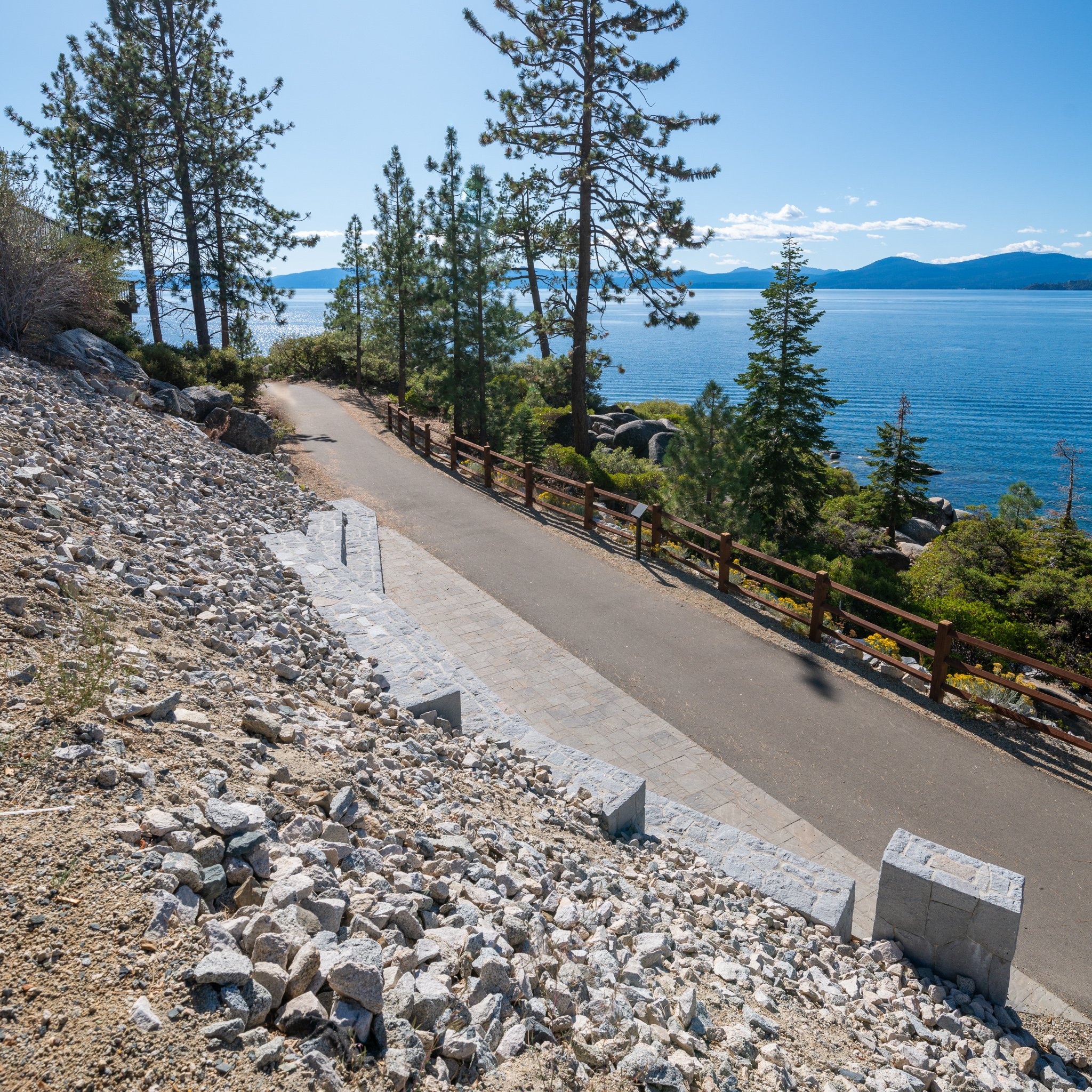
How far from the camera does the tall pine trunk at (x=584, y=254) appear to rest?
18906 millimetres

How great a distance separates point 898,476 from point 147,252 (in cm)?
2742

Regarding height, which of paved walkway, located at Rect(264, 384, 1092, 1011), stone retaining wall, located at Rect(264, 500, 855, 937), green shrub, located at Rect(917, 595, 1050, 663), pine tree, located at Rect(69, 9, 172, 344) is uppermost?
pine tree, located at Rect(69, 9, 172, 344)

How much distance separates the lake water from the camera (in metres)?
41.4

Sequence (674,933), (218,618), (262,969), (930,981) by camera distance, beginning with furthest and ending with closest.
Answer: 1. (218,618)
2. (930,981)
3. (674,933)
4. (262,969)

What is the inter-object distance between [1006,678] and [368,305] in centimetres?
3106

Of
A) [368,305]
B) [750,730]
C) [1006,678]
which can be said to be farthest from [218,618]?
[368,305]

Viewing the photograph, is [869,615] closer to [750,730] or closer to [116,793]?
[750,730]

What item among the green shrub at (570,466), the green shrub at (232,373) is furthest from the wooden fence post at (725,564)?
the green shrub at (232,373)

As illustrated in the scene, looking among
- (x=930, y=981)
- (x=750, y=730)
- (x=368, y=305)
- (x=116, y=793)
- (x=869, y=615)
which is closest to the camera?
(x=116, y=793)

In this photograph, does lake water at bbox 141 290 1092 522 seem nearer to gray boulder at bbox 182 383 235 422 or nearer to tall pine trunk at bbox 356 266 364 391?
tall pine trunk at bbox 356 266 364 391

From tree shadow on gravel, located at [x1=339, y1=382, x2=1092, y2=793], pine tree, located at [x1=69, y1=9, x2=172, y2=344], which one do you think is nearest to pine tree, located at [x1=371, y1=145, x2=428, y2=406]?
pine tree, located at [x1=69, y1=9, x2=172, y2=344]

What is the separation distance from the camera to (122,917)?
8.39ft

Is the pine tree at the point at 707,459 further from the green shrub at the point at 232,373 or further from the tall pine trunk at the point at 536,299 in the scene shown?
the green shrub at the point at 232,373

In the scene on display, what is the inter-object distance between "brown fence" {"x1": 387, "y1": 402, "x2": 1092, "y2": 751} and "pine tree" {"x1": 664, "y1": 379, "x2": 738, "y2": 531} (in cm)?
47
